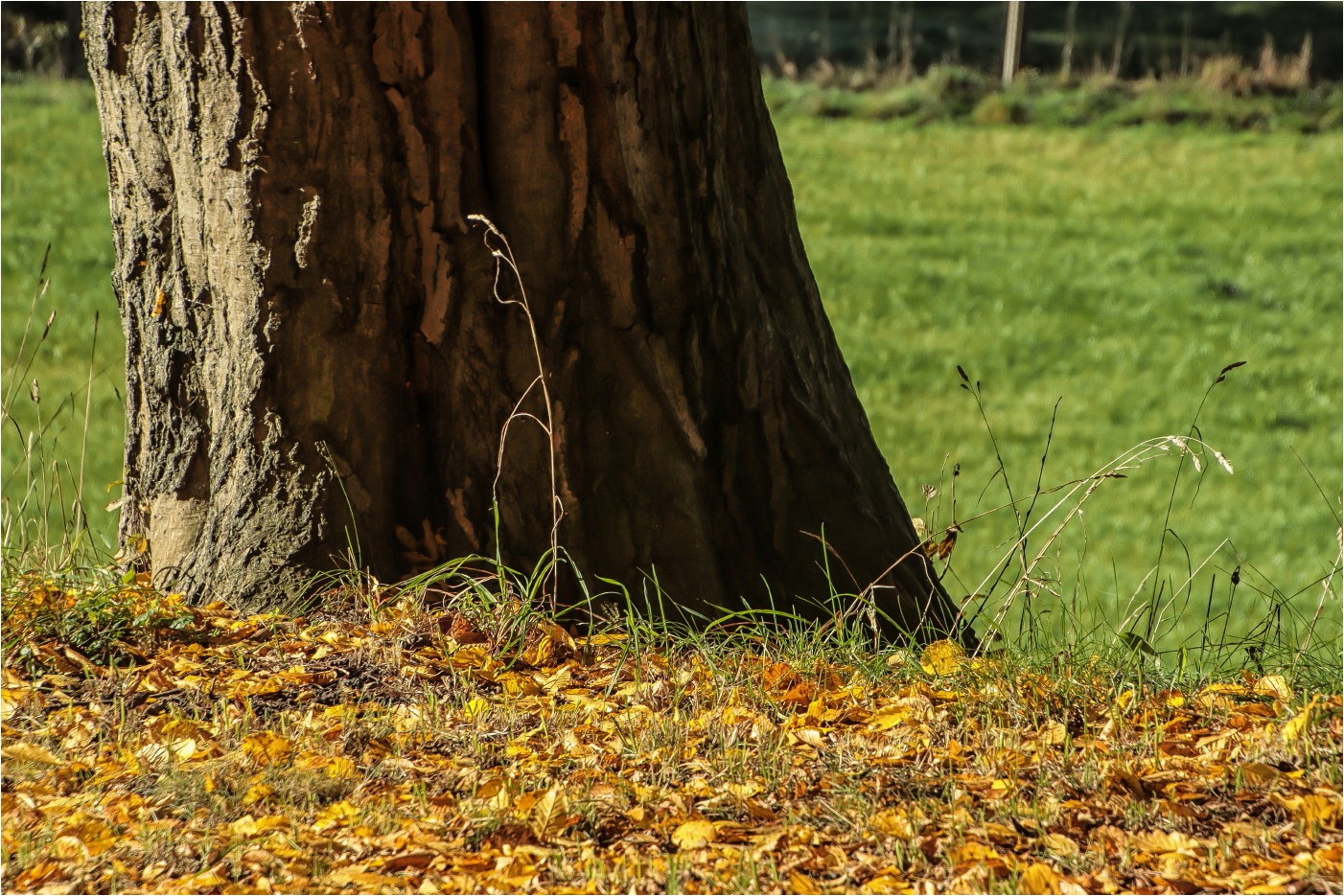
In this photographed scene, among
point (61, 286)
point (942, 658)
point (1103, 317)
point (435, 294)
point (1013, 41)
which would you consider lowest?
point (1103, 317)

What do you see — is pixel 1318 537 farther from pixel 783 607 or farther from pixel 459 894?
pixel 459 894

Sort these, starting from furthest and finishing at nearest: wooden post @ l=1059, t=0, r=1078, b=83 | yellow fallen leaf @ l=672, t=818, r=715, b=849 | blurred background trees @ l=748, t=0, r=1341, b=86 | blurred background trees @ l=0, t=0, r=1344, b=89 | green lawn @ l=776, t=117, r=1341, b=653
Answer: blurred background trees @ l=748, t=0, r=1341, b=86 < blurred background trees @ l=0, t=0, r=1344, b=89 < wooden post @ l=1059, t=0, r=1078, b=83 < green lawn @ l=776, t=117, r=1341, b=653 < yellow fallen leaf @ l=672, t=818, r=715, b=849

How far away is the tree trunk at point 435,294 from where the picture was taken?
9.27 ft

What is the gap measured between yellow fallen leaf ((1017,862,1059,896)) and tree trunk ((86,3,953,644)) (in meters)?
0.95

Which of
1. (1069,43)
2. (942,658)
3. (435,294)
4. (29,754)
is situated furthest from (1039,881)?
(1069,43)

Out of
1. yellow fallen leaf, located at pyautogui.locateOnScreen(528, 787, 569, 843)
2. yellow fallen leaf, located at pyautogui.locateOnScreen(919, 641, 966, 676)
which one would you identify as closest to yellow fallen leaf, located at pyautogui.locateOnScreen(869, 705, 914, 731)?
yellow fallen leaf, located at pyautogui.locateOnScreen(919, 641, 966, 676)

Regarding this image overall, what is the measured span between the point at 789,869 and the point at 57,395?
6330mm

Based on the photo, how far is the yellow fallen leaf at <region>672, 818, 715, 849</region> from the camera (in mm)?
1992

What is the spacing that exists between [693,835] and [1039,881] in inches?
20.5

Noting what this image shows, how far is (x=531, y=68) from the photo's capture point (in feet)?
9.44

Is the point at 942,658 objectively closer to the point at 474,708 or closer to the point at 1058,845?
the point at 1058,845

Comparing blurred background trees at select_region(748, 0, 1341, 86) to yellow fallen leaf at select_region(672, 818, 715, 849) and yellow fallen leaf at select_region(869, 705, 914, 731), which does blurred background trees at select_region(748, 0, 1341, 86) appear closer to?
yellow fallen leaf at select_region(869, 705, 914, 731)

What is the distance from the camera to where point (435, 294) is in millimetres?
2924

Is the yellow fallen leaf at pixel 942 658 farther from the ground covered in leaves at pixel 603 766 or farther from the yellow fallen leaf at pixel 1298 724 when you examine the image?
the yellow fallen leaf at pixel 1298 724
